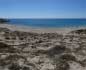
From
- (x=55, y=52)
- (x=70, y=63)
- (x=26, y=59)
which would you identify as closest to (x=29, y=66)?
(x=26, y=59)

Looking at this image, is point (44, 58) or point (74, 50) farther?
point (74, 50)

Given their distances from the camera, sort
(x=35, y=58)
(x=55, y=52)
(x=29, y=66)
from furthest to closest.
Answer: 1. (x=55, y=52)
2. (x=35, y=58)
3. (x=29, y=66)

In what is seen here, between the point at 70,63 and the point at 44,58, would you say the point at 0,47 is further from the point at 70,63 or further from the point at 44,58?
the point at 70,63

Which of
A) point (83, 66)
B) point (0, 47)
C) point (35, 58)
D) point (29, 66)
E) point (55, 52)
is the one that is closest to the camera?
point (29, 66)

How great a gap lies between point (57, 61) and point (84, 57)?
4.03ft

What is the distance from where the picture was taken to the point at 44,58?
6.33 m

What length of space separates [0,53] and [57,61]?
6.70 ft

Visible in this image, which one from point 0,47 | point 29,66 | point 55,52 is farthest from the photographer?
point 0,47

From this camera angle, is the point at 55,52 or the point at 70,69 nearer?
the point at 70,69

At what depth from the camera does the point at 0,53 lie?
21.7 feet

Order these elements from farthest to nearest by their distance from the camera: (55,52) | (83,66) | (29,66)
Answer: (55,52) < (83,66) < (29,66)

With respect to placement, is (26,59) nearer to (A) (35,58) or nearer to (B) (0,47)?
(A) (35,58)

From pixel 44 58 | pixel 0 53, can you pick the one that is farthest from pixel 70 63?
pixel 0 53

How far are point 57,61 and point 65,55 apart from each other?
2.44 feet
